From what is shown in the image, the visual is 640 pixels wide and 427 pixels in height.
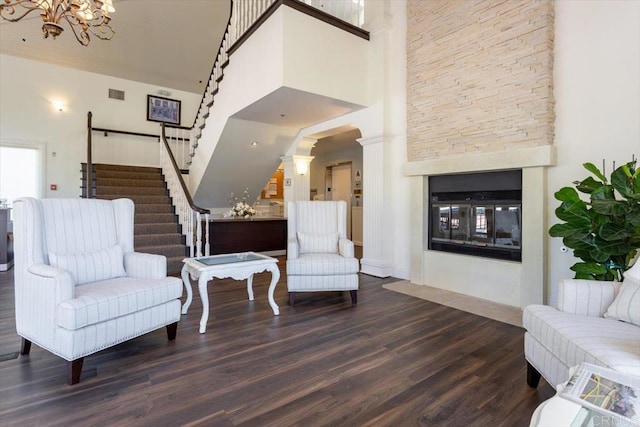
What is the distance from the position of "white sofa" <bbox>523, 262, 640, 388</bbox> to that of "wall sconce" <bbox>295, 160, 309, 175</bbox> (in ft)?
17.2

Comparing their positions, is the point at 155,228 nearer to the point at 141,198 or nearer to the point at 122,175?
the point at 141,198

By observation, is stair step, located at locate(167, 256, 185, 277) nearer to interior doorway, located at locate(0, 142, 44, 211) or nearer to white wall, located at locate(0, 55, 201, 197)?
white wall, located at locate(0, 55, 201, 197)

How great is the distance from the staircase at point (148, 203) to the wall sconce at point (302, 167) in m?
2.53

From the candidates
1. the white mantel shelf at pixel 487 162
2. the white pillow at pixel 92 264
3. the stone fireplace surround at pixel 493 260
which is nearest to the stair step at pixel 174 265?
the white pillow at pixel 92 264

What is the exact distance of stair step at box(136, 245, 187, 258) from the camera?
199 inches

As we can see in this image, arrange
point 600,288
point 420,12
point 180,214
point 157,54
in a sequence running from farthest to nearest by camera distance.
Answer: point 157,54 → point 180,214 → point 420,12 → point 600,288

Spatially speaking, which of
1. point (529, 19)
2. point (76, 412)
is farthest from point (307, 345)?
point (529, 19)

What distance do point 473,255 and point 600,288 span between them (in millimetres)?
2071

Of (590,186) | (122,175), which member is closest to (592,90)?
(590,186)

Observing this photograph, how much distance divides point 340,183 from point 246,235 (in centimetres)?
367

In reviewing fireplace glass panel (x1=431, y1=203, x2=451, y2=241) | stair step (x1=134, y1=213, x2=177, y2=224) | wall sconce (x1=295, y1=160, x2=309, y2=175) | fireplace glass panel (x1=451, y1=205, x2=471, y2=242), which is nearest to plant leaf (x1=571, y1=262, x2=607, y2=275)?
fireplace glass panel (x1=451, y1=205, x2=471, y2=242)

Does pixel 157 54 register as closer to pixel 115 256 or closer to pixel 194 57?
pixel 194 57

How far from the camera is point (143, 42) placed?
21.8 ft

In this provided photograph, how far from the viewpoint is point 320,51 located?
4352mm
